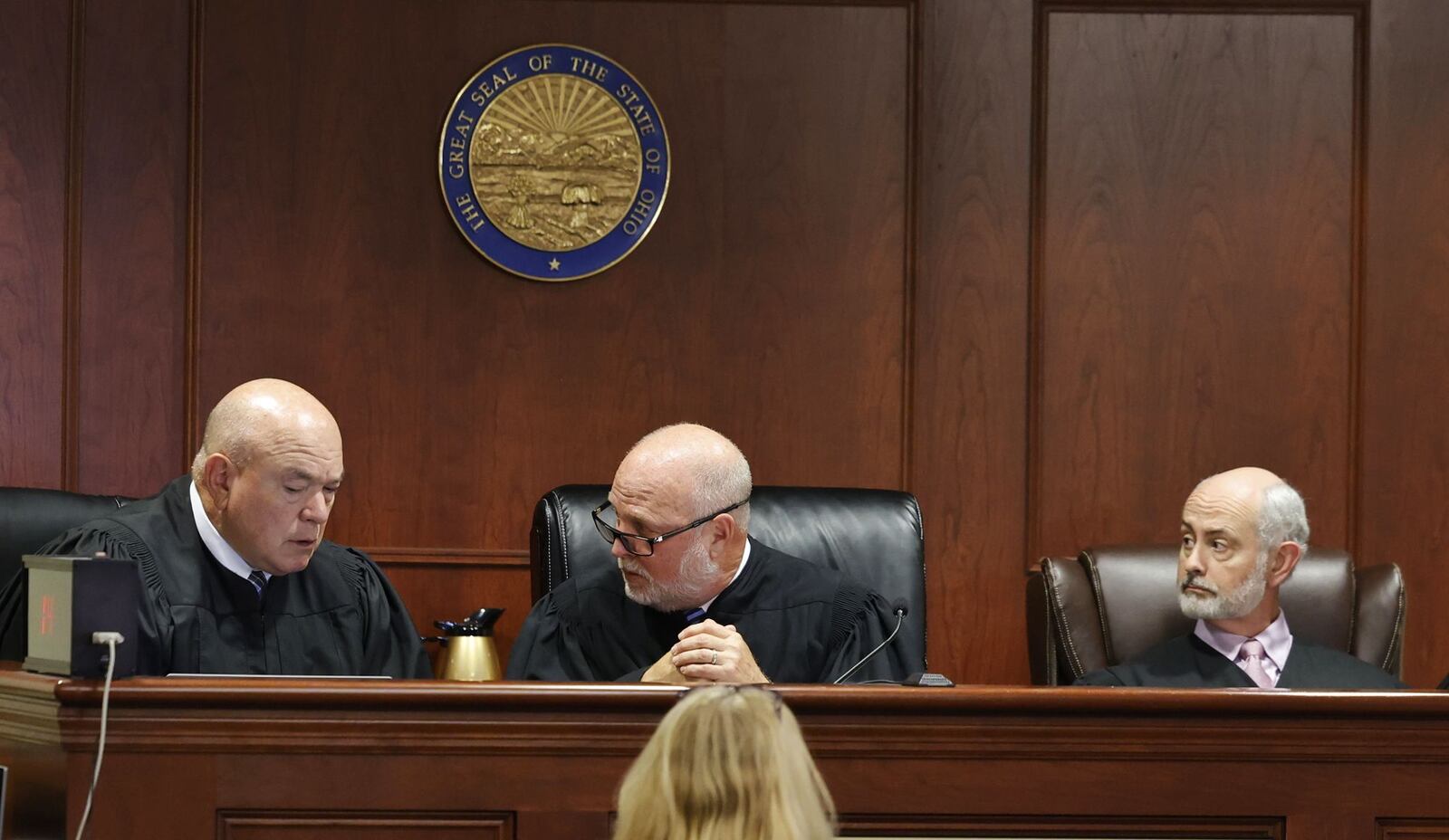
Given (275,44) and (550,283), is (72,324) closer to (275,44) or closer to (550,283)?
(275,44)

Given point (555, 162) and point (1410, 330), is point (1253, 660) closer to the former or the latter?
point (1410, 330)

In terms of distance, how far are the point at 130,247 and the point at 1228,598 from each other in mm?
2973

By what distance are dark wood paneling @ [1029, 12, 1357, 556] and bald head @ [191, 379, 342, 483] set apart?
218 cm

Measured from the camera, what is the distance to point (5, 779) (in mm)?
2270

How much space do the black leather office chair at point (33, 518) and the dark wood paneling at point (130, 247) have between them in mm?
861

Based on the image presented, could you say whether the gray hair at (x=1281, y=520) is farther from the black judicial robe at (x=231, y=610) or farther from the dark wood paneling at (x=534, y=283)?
the black judicial robe at (x=231, y=610)

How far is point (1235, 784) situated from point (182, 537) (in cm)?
198

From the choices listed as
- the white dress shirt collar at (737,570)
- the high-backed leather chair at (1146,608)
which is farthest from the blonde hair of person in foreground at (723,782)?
the high-backed leather chair at (1146,608)

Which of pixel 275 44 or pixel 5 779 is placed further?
pixel 275 44

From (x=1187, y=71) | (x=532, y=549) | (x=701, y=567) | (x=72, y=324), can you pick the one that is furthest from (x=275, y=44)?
(x=1187, y=71)

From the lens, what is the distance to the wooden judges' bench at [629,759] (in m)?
2.21

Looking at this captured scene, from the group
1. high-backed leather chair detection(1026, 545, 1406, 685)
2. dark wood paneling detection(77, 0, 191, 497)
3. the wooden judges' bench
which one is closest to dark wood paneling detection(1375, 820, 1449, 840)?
the wooden judges' bench

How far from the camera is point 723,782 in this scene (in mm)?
1514

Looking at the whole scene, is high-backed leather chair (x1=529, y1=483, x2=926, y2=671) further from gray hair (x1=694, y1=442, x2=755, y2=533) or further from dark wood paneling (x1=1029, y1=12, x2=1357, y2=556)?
dark wood paneling (x1=1029, y1=12, x2=1357, y2=556)
